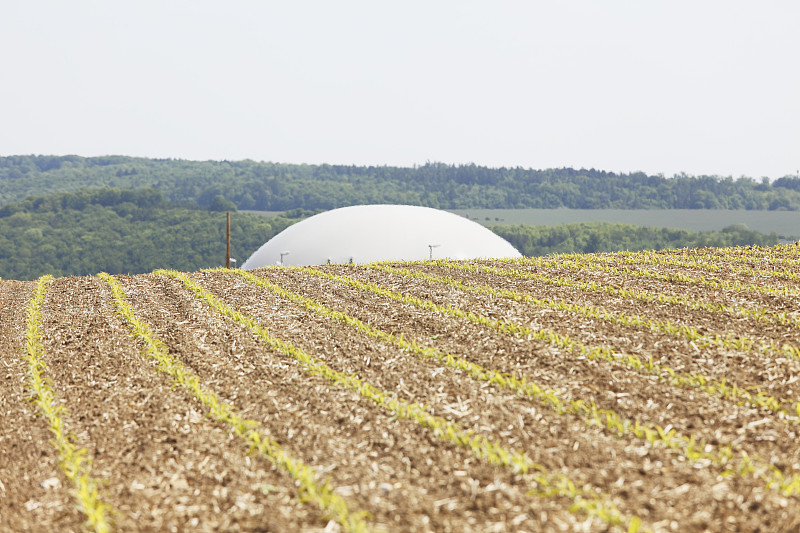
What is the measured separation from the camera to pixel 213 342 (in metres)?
10.7

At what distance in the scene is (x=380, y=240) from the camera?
34.2m

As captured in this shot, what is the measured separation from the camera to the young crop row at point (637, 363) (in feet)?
23.1

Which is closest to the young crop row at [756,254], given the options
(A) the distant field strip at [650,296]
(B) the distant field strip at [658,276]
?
(B) the distant field strip at [658,276]

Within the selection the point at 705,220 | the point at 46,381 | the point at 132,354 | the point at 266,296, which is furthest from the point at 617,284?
the point at 705,220

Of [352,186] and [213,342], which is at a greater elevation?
[352,186]

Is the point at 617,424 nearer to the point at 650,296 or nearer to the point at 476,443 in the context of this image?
the point at 476,443

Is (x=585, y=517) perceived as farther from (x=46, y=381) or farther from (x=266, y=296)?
(x=266, y=296)

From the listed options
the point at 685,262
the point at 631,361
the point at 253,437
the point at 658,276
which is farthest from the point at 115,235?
the point at 631,361

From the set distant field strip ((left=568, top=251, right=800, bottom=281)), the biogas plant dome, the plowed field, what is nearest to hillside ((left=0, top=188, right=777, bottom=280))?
the biogas plant dome

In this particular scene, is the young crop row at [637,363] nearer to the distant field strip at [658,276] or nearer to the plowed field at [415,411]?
the plowed field at [415,411]

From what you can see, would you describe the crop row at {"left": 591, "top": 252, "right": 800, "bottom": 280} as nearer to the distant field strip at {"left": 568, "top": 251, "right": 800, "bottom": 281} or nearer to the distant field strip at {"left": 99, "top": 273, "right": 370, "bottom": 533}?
the distant field strip at {"left": 568, "top": 251, "right": 800, "bottom": 281}

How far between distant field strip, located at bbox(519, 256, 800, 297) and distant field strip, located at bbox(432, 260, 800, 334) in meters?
1.22

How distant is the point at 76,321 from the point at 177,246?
90.4 meters

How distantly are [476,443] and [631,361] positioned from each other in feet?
9.97
